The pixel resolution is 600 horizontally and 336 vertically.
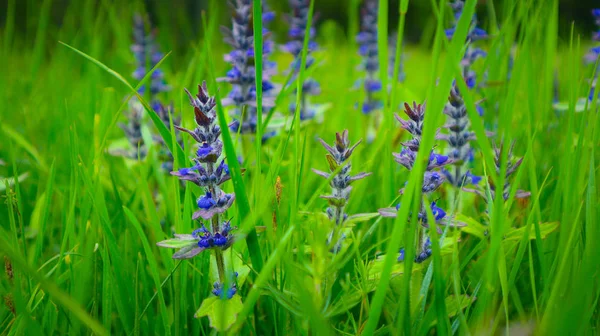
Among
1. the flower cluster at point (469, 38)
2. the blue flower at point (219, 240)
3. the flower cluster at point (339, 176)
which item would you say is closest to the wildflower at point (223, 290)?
the blue flower at point (219, 240)

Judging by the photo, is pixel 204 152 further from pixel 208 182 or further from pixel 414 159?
pixel 414 159

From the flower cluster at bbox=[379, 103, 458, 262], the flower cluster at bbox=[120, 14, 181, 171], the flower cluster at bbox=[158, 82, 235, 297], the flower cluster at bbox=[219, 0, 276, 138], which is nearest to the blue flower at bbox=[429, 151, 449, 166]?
the flower cluster at bbox=[379, 103, 458, 262]

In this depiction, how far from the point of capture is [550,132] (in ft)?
7.98

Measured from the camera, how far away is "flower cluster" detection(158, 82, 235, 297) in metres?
1.17

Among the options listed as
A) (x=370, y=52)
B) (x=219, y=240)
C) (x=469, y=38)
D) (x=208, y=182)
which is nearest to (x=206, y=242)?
(x=219, y=240)

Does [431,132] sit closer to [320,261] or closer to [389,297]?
[320,261]

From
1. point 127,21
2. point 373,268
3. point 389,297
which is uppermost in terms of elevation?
point 127,21

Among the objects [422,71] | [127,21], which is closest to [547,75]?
[127,21]

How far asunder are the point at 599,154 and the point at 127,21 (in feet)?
14.1

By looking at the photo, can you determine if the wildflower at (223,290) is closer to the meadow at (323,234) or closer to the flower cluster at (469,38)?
the meadow at (323,234)

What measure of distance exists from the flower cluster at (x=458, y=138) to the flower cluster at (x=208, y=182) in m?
0.91

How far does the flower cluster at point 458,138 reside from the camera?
1.76 meters

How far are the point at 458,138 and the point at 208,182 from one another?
102 centimetres

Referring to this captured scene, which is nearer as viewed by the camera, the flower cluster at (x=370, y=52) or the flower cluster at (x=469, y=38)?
the flower cluster at (x=469, y=38)
